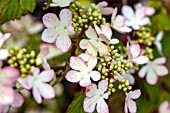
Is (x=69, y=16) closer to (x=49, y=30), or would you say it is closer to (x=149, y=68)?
(x=49, y=30)

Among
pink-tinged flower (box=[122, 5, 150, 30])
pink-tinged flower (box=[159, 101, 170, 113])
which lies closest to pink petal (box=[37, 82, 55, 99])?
pink-tinged flower (box=[122, 5, 150, 30])

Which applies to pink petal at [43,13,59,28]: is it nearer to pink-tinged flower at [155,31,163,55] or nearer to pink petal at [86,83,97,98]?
pink petal at [86,83,97,98]

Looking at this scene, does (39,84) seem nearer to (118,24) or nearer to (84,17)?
(84,17)

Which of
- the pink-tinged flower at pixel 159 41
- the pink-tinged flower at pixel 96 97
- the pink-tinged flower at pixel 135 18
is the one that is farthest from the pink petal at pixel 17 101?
the pink-tinged flower at pixel 159 41

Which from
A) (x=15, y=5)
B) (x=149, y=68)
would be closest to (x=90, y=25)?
(x=15, y=5)

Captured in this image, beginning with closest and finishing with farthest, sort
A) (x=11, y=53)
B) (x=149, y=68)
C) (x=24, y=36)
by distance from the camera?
(x=11, y=53) → (x=149, y=68) → (x=24, y=36)

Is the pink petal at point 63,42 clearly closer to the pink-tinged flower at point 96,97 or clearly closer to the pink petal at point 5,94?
the pink-tinged flower at point 96,97
